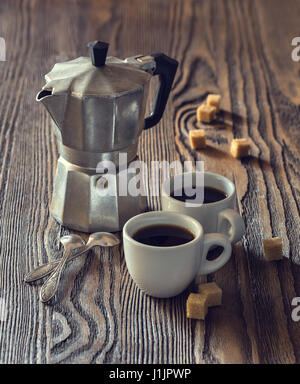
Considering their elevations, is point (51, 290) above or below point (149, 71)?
below

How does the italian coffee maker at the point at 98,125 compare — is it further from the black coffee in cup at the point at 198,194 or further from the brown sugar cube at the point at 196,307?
the brown sugar cube at the point at 196,307

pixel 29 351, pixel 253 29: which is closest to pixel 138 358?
pixel 29 351

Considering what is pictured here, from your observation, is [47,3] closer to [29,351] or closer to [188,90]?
[188,90]

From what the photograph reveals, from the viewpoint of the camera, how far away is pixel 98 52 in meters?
0.87

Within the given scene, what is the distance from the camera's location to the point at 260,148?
47.9 inches

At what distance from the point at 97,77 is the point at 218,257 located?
301 millimetres

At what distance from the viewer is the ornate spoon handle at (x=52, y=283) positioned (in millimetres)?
817

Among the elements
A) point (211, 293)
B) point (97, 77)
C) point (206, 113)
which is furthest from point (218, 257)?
point (206, 113)

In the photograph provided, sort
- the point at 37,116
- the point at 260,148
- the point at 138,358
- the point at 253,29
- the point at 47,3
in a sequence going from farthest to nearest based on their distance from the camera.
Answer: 1. the point at 47,3
2. the point at 253,29
3. the point at 37,116
4. the point at 260,148
5. the point at 138,358

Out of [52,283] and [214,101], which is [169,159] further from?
[52,283]

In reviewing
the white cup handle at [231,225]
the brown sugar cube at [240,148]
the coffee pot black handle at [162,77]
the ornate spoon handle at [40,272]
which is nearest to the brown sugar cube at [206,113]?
the brown sugar cube at [240,148]

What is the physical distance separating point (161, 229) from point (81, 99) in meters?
0.21

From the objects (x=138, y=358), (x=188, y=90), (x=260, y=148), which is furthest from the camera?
(x=188, y=90)

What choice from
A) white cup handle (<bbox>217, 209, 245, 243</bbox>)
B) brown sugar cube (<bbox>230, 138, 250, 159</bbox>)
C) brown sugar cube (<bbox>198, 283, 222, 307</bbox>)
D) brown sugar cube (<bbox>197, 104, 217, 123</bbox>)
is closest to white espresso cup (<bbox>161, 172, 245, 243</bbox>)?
white cup handle (<bbox>217, 209, 245, 243</bbox>)
